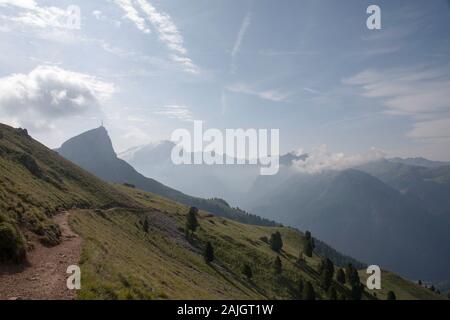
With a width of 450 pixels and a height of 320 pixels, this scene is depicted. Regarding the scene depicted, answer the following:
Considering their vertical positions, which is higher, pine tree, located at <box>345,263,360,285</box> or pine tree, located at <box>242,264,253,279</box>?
pine tree, located at <box>242,264,253,279</box>

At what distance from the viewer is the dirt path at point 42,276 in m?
19.6

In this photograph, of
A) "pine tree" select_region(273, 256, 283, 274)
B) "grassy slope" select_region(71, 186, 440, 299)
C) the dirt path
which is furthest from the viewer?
"pine tree" select_region(273, 256, 283, 274)

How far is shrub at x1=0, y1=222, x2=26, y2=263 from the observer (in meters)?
24.2

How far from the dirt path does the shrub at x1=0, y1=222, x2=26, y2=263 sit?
0.98 m

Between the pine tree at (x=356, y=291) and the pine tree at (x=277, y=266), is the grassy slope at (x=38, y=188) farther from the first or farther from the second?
the pine tree at (x=356, y=291)

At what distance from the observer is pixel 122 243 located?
157 feet

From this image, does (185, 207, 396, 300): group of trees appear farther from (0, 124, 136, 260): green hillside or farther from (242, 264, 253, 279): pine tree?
(0, 124, 136, 260): green hillside

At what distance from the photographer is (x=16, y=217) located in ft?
103

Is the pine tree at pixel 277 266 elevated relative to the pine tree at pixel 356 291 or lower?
elevated

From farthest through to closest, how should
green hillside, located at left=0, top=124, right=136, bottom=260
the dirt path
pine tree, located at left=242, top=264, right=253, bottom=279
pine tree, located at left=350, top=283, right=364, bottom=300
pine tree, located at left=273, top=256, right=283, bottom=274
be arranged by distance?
pine tree, located at left=350, top=283, right=364, bottom=300 → pine tree, located at left=273, top=256, right=283, bottom=274 → pine tree, located at left=242, top=264, right=253, bottom=279 → green hillside, located at left=0, top=124, right=136, bottom=260 → the dirt path

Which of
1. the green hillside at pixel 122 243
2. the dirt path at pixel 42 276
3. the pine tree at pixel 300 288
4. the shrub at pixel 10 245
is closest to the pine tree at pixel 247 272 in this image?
the green hillside at pixel 122 243

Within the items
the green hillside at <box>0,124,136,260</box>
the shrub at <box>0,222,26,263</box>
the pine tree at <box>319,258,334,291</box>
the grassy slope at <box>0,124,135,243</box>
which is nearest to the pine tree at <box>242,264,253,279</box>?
the pine tree at <box>319,258,334,291</box>
